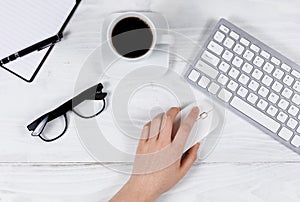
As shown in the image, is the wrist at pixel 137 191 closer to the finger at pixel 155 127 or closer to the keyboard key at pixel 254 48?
the finger at pixel 155 127

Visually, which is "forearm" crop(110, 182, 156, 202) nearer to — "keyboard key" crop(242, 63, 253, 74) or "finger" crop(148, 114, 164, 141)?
"finger" crop(148, 114, 164, 141)

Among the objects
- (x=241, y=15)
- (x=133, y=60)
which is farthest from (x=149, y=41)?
(x=241, y=15)

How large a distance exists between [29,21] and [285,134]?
0.43 meters

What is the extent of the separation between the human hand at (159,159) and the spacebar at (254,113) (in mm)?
63

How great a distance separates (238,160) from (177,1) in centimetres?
27

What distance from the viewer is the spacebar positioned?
1.02 meters

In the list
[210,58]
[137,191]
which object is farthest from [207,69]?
[137,191]

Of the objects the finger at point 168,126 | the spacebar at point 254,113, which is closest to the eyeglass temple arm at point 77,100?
the finger at point 168,126

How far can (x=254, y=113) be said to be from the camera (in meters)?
1.02

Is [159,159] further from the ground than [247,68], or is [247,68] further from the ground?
[247,68]

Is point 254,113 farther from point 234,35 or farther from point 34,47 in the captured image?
point 34,47

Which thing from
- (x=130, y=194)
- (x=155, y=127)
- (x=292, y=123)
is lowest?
(x=130, y=194)

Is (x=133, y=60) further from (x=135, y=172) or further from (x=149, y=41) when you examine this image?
(x=135, y=172)

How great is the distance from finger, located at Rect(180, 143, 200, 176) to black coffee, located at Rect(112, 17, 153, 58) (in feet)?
0.55
